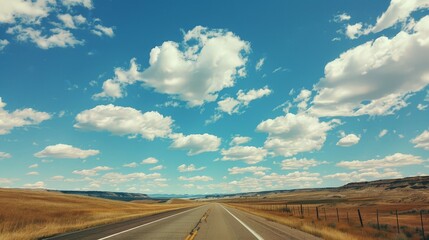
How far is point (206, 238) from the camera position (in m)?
15.0

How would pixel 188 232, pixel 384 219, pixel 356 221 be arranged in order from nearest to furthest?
pixel 188 232, pixel 356 221, pixel 384 219

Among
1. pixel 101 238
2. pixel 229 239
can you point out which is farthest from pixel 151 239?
pixel 229 239

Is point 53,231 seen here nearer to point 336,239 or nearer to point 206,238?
point 206,238

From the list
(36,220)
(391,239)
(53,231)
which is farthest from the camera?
(36,220)

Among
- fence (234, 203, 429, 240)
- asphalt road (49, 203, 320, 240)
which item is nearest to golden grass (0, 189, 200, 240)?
asphalt road (49, 203, 320, 240)

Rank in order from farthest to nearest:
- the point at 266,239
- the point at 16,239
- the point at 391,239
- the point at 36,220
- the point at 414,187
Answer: the point at 414,187 < the point at 36,220 < the point at 391,239 < the point at 266,239 < the point at 16,239

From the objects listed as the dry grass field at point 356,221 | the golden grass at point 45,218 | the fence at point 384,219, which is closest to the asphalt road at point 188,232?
the golden grass at point 45,218

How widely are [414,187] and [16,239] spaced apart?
198 metres

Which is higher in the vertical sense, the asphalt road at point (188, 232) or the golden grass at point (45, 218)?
the golden grass at point (45, 218)

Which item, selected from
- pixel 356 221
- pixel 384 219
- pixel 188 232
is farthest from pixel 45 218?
pixel 384 219

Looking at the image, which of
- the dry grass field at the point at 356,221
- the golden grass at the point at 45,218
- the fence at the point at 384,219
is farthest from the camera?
the fence at the point at 384,219

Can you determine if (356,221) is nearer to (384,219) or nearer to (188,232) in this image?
(384,219)

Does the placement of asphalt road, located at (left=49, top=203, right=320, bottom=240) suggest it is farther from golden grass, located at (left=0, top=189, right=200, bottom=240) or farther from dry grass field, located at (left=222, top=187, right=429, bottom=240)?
dry grass field, located at (left=222, top=187, right=429, bottom=240)

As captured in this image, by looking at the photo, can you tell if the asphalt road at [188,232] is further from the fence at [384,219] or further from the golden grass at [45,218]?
the fence at [384,219]
